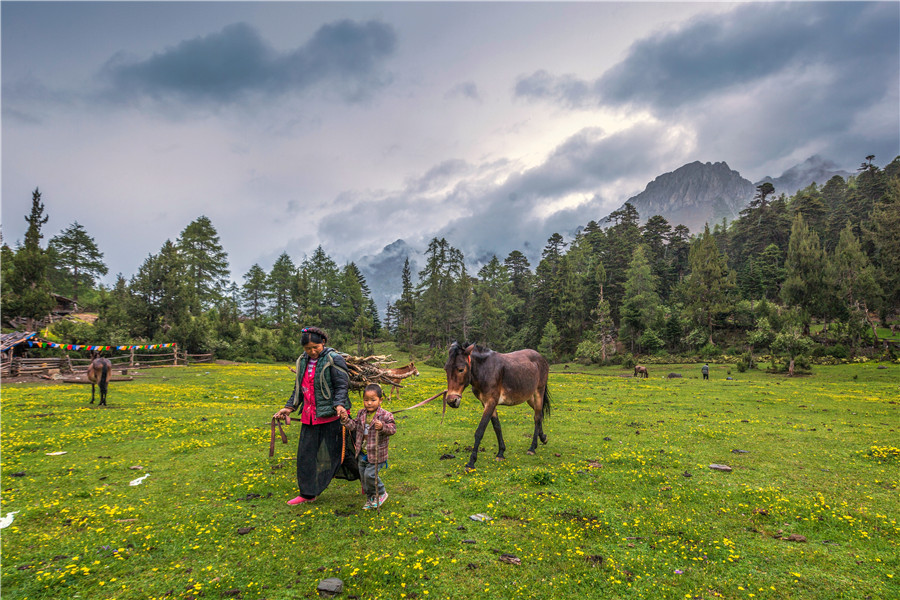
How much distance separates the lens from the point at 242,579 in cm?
446

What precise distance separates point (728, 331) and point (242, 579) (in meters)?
67.0

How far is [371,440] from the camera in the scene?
21.4ft

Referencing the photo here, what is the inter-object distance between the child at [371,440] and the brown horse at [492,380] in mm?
Answer: 1993

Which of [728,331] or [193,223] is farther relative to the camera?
[193,223]

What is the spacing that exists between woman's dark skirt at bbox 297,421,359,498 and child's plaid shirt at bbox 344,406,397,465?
245 mm

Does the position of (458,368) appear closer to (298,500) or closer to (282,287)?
(298,500)

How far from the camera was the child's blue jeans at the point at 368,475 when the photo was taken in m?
6.61

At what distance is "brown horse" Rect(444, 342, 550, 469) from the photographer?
881cm

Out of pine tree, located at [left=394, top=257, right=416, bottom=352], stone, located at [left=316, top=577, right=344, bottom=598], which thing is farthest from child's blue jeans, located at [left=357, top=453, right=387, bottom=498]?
pine tree, located at [left=394, top=257, right=416, bottom=352]

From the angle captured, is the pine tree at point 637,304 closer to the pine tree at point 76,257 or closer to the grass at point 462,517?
the grass at point 462,517

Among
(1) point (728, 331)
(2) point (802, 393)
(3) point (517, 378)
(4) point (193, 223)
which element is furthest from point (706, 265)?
(4) point (193, 223)

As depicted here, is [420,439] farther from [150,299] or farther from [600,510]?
[150,299]

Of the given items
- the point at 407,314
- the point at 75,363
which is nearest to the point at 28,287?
the point at 75,363

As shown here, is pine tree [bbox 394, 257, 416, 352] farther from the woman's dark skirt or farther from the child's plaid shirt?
the child's plaid shirt
